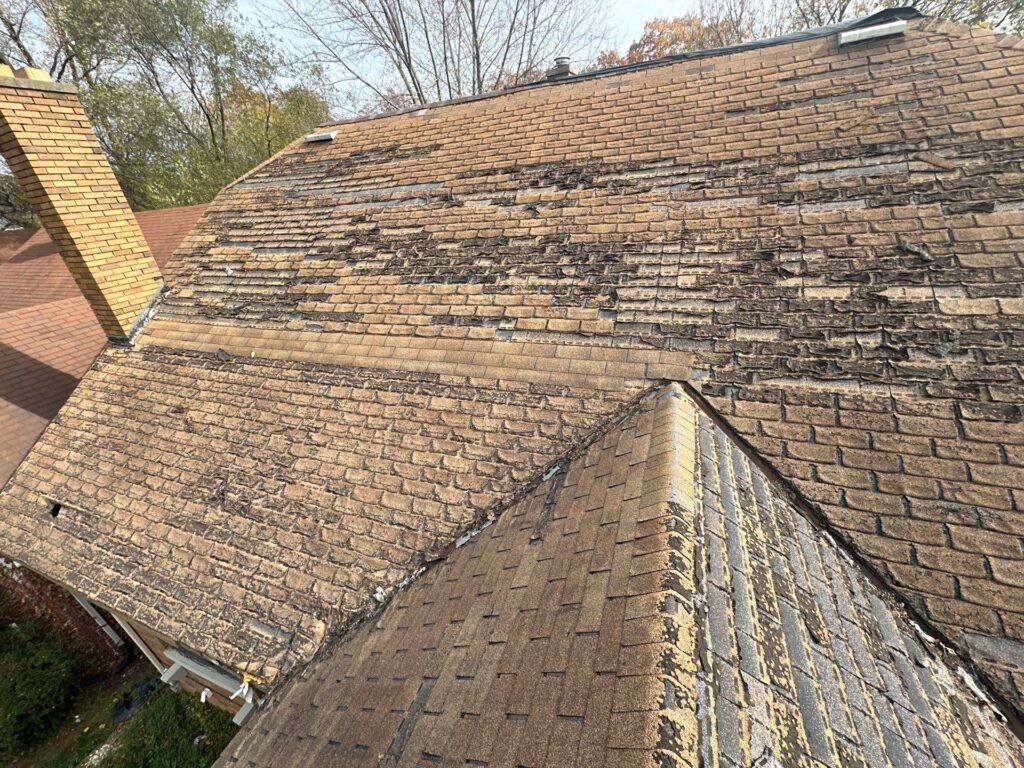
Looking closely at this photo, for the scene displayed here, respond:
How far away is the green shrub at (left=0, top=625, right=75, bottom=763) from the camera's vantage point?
7.42m

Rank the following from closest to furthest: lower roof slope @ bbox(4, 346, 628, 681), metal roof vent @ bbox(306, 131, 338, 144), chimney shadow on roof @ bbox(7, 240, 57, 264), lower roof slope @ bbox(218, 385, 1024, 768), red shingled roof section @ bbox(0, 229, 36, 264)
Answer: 1. lower roof slope @ bbox(218, 385, 1024, 768)
2. lower roof slope @ bbox(4, 346, 628, 681)
3. metal roof vent @ bbox(306, 131, 338, 144)
4. chimney shadow on roof @ bbox(7, 240, 57, 264)
5. red shingled roof section @ bbox(0, 229, 36, 264)

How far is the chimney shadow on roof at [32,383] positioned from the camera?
322 inches

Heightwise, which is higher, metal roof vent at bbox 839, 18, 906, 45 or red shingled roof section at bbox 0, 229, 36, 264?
red shingled roof section at bbox 0, 229, 36, 264

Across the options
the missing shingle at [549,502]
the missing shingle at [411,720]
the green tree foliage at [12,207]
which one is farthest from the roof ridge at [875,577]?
the green tree foliage at [12,207]

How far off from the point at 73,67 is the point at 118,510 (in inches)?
1224

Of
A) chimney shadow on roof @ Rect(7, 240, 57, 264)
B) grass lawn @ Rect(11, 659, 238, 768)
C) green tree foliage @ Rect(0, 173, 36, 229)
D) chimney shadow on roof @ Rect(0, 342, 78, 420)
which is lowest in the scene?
grass lawn @ Rect(11, 659, 238, 768)

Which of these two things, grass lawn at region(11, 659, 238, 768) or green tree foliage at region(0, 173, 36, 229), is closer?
grass lawn at region(11, 659, 238, 768)

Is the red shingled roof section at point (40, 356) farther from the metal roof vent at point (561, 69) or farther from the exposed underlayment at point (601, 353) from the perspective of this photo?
the metal roof vent at point (561, 69)

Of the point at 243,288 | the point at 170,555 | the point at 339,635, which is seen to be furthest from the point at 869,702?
the point at 243,288

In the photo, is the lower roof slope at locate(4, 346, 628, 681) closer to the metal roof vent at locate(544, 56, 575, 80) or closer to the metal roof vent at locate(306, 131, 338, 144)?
the metal roof vent at locate(306, 131, 338, 144)

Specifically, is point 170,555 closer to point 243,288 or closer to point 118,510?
point 118,510

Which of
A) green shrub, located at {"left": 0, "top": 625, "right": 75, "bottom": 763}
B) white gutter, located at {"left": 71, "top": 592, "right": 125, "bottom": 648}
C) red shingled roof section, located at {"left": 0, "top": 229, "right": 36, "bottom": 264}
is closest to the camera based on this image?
green shrub, located at {"left": 0, "top": 625, "right": 75, "bottom": 763}

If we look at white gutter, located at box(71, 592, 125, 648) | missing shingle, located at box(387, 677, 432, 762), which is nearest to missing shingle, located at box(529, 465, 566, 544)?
missing shingle, located at box(387, 677, 432, 762)

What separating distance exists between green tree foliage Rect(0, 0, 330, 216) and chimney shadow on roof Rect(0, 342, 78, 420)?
16176 millimetres
